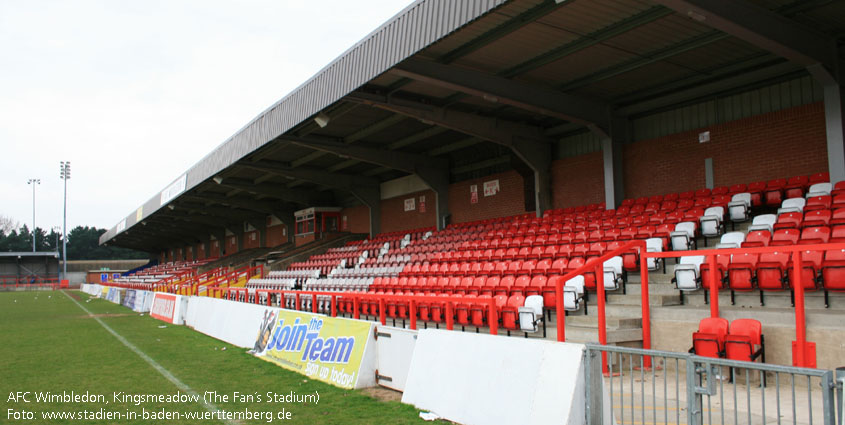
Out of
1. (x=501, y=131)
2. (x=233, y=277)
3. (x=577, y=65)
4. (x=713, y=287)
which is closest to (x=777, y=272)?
(x=713, y=287)

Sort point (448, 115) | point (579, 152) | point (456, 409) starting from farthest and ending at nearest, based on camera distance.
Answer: point (579, 152), point (448, 115), point (456, 409)

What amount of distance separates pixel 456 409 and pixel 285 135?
14713 mm

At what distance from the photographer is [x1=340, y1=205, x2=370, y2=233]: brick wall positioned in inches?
1224

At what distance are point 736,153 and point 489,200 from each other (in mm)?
9241

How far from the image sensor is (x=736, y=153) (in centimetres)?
1402

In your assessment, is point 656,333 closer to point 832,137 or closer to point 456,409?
point 456,409

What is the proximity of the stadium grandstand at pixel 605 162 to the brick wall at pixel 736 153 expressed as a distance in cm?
4

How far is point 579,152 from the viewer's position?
18156 mm

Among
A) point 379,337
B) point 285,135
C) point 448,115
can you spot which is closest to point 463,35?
point 448,115

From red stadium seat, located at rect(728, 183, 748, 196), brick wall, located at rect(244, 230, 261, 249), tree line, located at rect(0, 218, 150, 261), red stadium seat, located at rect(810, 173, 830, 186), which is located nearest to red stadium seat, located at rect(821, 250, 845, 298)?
red stadium seat, located at rect(810, 173, 830, 186)

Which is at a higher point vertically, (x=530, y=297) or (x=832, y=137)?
(x=832, y=137)

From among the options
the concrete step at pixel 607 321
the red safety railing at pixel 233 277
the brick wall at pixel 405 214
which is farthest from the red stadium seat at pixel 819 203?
the red safety railing at pixel 233 277

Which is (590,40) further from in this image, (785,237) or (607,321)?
(607,321)

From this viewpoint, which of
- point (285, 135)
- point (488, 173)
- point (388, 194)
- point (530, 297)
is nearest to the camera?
point (530, 297)
